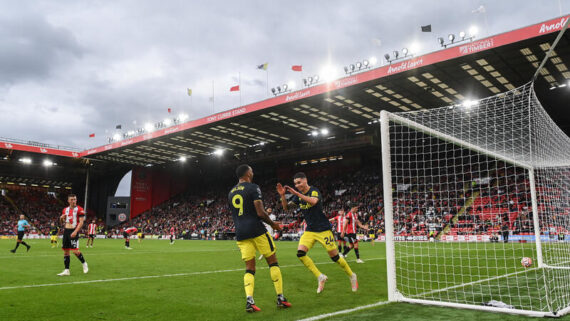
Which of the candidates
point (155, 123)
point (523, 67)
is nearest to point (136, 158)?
point (155, 123)

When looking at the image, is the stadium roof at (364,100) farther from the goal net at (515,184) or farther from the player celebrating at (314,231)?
the player celebrating at (314,231)

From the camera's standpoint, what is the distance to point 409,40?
73.6ft

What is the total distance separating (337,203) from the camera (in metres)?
38.3

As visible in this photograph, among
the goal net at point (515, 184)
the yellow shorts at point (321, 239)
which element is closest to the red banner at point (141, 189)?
the goal net at point (515, 184)

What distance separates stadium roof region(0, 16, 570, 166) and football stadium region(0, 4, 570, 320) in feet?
0.52

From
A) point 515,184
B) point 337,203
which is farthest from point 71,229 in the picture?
point 337,203

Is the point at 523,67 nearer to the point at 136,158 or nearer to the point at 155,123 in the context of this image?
the point at 155,123

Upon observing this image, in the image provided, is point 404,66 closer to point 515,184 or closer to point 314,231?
point 515,184

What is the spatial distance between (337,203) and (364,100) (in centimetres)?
1309

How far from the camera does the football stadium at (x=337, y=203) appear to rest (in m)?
5.80

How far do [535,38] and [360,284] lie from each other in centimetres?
1614

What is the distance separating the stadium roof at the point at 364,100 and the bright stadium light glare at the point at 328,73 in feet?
1.92

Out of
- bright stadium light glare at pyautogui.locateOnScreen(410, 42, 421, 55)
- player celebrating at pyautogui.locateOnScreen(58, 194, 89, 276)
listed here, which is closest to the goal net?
player celebrating at pyautogui.locateOnScreen(58, 194, 89, 276)

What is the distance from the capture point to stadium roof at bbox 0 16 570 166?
790 inches
